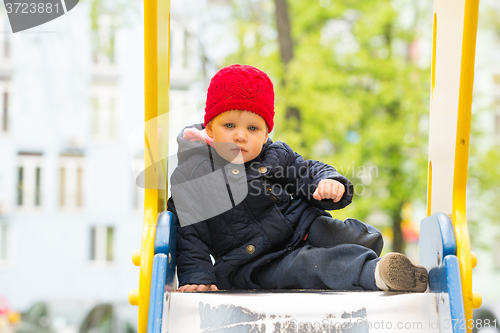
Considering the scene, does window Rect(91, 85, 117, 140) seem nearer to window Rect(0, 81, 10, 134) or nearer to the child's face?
window Rect(0, 81, 10, 134)

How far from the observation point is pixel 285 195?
1579mm

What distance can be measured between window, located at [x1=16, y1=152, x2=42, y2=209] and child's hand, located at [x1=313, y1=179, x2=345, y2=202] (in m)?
10.8

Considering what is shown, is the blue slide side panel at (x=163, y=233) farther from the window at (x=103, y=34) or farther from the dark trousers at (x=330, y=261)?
the window at (x=103, y=34)

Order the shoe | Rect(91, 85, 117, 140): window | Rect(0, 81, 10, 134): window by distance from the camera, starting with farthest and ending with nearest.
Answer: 1. Rect(0, 81, 10, 134): window
2. Rect(91, 85, 117, 140): window
3. the shoe

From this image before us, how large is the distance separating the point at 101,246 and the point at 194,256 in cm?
1081

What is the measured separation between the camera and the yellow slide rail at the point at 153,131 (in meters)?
1.25

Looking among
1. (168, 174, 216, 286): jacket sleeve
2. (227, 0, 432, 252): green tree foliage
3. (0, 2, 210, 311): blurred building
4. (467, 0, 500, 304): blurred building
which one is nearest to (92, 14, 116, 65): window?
(227, 0, 432, 252): green tree foliage

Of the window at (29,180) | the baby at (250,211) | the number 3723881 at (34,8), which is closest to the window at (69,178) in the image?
the window at (29,180)

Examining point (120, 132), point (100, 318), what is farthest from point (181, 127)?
point (120, 132)

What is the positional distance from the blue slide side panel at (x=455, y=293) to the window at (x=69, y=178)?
10.9 meters

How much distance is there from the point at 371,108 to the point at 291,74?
1421 mm

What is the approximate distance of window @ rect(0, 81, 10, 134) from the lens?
37.7 feet

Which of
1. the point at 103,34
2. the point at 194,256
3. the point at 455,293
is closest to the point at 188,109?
the point at 194,256

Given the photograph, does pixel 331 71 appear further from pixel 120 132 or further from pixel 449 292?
pixel 120 132
